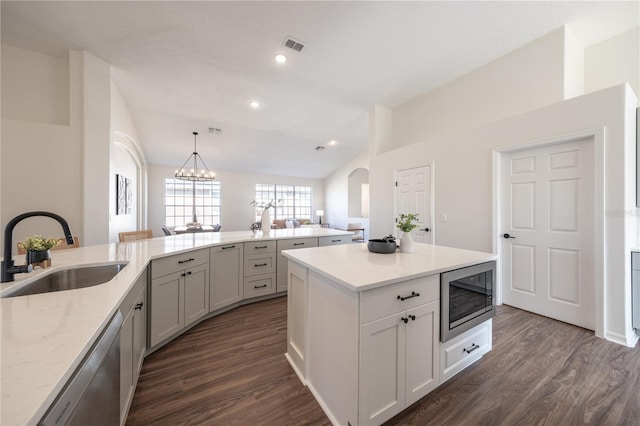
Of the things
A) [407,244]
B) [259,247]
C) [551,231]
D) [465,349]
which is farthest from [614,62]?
[259,247]

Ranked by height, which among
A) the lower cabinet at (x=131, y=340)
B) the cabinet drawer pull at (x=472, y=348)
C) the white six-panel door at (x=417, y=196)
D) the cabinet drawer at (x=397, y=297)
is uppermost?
the white six-panel door at (x=417, y=196)

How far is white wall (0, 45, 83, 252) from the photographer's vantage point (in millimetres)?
2859

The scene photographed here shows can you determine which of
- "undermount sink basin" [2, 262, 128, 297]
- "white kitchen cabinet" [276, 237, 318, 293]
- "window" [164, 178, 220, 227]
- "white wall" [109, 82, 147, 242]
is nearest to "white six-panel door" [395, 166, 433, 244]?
"white kitchen cabinet" [276, 237, 318, 293]

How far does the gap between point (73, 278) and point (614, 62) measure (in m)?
5.90

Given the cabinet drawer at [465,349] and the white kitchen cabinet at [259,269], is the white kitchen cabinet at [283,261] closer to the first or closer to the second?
the white kitchen cabinet at [259,269]

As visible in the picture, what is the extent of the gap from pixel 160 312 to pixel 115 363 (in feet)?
3.30

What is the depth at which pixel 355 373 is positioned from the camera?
1.25m

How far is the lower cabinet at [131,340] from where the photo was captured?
128cm

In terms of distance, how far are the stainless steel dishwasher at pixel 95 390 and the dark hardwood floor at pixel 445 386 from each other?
1.91 ft

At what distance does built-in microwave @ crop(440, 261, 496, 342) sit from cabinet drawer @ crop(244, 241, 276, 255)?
214 centimetres

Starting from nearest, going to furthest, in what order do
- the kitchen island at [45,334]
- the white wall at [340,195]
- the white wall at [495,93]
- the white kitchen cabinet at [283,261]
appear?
1. the kitchen island at [45,334]
2. the white wall at [495,93]
3. the white kitchen cabinet at [283,261]
4. the white wall at [340,195]

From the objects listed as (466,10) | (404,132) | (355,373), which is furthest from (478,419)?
(404,132)

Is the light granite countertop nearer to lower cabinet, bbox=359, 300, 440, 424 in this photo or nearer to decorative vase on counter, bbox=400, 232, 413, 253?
decorative vase on counter, bbox=400, 232, 413, 253

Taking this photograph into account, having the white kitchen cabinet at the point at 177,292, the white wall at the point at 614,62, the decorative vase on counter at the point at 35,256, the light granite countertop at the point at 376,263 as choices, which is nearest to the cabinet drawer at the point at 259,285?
the white kitchen cabinet at the point at 177,292
